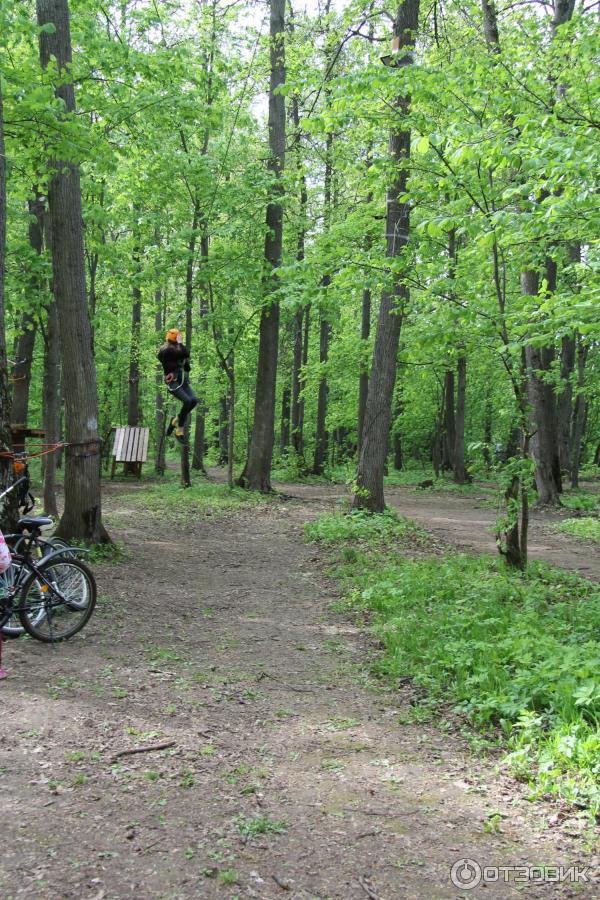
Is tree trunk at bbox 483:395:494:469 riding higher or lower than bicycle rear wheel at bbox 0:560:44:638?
higher

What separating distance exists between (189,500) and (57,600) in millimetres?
9576

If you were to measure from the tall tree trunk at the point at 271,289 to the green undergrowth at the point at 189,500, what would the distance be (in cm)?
85

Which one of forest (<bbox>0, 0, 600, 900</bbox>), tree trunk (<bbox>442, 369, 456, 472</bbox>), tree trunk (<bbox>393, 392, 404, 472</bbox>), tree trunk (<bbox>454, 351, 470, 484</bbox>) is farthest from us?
tree trunk (<bbox>393, 392, 404, 472</bbox>)

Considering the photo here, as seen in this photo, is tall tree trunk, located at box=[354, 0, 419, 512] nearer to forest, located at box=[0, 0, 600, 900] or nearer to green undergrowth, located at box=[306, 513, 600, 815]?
forest, located at box=[0, 0, 600, 900]

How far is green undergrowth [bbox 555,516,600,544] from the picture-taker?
39.3 feet

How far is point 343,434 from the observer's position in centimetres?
3884

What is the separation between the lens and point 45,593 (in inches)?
217

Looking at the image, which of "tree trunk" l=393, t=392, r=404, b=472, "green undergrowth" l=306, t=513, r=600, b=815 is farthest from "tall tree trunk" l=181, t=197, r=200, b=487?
"tree trunk" l=393, t=392, r=404, b=472

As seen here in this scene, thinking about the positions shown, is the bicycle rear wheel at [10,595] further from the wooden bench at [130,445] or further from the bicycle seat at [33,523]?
the wooden bench at [130,445]

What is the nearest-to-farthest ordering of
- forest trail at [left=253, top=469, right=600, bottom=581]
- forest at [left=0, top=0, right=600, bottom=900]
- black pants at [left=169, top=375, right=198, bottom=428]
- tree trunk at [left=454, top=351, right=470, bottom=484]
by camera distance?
1. forest at [left=0, top=0, right=600, bottom=900]
2. forest trail at [left=253, top=469, right=600, bottom=581]
3. black pants at [left=169, top=375, right=198, bottom=428]
4. tree trunk at [left=454, top=351, right=470, bottom=484]

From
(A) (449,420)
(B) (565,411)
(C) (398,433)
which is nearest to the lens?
(B) (565,411)

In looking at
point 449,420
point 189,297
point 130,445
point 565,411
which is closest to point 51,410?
point 189,297

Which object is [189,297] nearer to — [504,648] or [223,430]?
[504,648]

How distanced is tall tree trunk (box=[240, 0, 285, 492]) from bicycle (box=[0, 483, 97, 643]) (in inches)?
393
